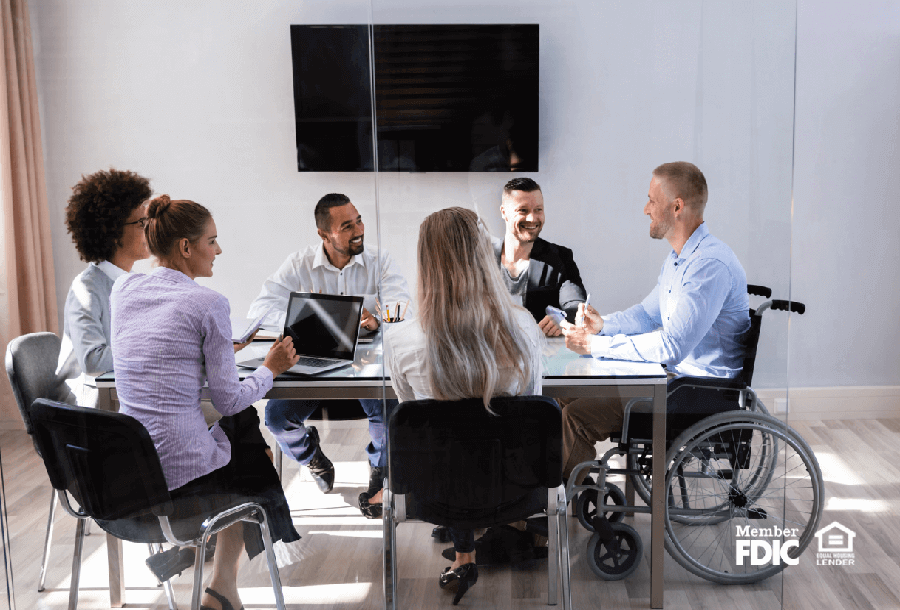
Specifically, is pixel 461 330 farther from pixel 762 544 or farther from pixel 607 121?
pixel 762 544

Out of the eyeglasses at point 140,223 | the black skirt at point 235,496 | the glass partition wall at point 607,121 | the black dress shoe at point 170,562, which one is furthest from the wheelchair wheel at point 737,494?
the eyeglasses at point 140,223

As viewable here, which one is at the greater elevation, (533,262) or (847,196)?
(847,196)

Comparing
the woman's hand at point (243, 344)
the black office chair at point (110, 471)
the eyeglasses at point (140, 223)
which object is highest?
the eyeglasses at point (140, 223)

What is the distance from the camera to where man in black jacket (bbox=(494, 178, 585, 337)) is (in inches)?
79.0

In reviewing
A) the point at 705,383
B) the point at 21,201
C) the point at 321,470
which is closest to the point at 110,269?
the point at 21,201

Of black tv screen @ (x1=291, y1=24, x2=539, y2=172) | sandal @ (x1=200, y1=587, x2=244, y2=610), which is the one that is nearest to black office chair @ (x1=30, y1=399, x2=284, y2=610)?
sandal @ (x1=200, y1=587, x2=244, y2=610)

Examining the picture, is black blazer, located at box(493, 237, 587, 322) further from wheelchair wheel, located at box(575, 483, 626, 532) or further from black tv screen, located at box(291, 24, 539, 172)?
wheelchair wheel, located at box(575, 483, 626, 532)

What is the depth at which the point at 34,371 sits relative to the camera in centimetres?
212

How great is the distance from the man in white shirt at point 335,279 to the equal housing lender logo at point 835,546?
5.05 ft

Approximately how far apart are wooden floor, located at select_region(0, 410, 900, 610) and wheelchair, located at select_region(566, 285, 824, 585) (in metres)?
0.05

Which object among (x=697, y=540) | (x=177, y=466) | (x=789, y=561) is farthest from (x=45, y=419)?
(x=789, y=561)

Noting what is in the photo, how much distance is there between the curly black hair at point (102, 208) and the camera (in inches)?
81.1

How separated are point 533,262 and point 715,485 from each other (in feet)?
2.89

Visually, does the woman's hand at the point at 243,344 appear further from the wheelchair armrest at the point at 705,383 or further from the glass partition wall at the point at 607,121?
the wheelchair armrest at the point at 705,383
